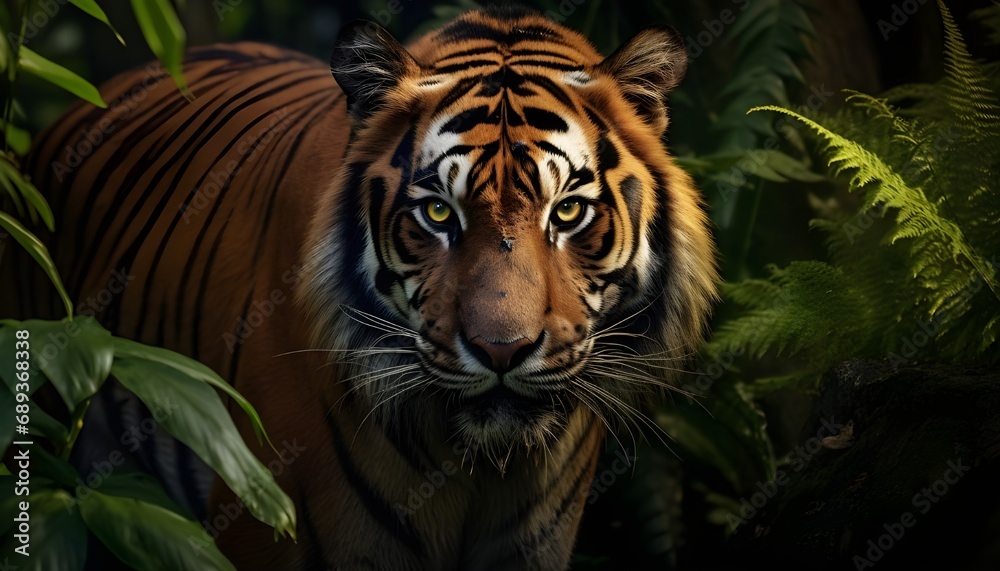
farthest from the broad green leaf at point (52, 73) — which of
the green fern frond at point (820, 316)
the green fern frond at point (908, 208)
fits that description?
the green fern frond at point (820, 316)

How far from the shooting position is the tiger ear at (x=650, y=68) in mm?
2277

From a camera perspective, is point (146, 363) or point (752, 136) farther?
point (752, 136)

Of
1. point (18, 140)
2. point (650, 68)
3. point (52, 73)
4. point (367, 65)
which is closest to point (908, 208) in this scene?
point (650, 68)

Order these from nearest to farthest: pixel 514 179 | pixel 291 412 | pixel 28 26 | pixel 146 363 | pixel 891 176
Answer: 1. pixel 146 363
2. pixel 514 179
3. pixel 291 412
4. pixel 891 176
5. pixel 28 26

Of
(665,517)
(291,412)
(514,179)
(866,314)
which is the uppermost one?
(514,179)

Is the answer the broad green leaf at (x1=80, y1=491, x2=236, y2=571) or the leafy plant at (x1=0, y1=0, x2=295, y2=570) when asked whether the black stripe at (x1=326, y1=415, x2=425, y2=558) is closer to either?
→ the leafy plant at (x1=0, y1=0, x2=295, y2=570)

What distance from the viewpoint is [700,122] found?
364 centimetres

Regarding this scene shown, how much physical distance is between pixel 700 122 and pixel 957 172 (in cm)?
118

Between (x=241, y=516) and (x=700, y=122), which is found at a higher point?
(x=700, y=122)

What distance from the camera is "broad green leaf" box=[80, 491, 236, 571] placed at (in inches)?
66.6

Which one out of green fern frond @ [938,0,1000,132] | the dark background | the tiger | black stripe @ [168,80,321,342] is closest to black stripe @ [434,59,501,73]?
the tiger

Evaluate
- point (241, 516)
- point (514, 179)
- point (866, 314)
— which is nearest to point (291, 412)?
point (241, 516)

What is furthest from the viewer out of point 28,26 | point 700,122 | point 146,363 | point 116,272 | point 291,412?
point 700,122

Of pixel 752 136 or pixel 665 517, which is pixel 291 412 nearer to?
pixel 665 517
